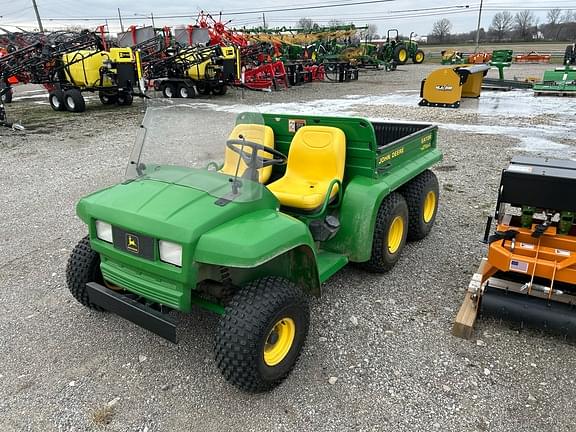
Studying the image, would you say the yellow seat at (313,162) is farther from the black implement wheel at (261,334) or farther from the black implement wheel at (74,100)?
the black implement wheel at (74,100)

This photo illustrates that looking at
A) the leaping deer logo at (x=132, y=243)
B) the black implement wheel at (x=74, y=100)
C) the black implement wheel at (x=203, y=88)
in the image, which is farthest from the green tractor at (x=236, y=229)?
the black implement wheel at (x=203, y=88)

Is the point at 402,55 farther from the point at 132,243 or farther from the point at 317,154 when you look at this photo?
the point at 132,243

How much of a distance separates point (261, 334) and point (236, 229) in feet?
1.78

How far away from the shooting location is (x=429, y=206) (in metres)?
4.43

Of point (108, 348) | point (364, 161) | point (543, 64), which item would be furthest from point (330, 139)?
point (543, 64)

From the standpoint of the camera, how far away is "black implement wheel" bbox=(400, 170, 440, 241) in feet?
13.3

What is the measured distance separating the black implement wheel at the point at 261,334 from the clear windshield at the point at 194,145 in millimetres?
634

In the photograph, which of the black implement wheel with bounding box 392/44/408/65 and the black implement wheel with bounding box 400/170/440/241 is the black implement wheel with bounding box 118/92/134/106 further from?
the black implement wheel with bounding box 392/44/408/65

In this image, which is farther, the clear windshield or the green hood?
the clear windshield

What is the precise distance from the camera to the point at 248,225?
90.8 inches

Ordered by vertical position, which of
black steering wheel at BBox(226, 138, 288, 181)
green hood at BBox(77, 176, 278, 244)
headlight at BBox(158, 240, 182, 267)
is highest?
black steering wheel at BBox(226, 138, 288, 181)

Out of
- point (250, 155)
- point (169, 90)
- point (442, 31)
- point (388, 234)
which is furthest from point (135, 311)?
point (442, 31)

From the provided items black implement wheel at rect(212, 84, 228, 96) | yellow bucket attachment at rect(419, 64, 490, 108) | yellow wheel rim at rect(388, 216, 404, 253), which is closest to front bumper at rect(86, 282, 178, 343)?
yellow wheel rim at rect(388, 216, 404, 253)

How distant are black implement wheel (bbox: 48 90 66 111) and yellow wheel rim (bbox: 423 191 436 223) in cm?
1132
